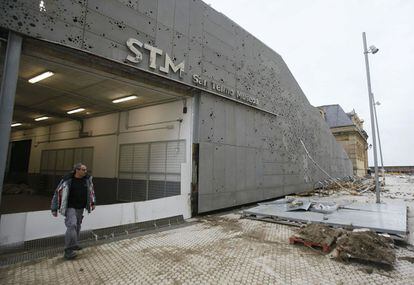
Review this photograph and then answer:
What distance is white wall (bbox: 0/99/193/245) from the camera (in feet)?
14.3

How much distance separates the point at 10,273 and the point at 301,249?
182 inches

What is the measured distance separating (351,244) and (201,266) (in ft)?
8.15

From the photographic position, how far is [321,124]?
17.0 metres

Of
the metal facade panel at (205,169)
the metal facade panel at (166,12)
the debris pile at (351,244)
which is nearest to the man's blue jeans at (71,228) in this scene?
the metal facade panel at (205,169)

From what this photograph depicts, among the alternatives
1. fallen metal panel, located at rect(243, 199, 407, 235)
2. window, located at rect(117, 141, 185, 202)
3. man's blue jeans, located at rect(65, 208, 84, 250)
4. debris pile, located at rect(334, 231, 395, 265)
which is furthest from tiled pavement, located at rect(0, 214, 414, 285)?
window, located at rect(117, 141, 185, 202)

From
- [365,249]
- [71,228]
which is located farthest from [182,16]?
[365,249]

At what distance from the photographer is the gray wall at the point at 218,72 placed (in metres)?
4.93

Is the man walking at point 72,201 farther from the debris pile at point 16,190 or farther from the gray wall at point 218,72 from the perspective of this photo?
the debris pile at point 16,190

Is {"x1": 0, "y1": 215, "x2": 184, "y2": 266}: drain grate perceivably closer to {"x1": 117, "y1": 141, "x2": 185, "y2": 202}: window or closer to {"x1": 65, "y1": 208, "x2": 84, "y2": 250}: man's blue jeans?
{"x1": 65, "y1": 208, "x2": 84, "y2": 250}: man's blue jeans

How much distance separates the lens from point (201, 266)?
3.73 m

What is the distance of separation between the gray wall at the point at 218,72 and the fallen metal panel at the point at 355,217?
6.03 feet

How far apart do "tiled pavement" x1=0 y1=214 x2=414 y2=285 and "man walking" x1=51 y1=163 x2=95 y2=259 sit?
0.31 meters

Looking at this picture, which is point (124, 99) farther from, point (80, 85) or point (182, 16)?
point (182, 16)

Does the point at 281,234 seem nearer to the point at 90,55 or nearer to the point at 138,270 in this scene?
the point at 138,270
